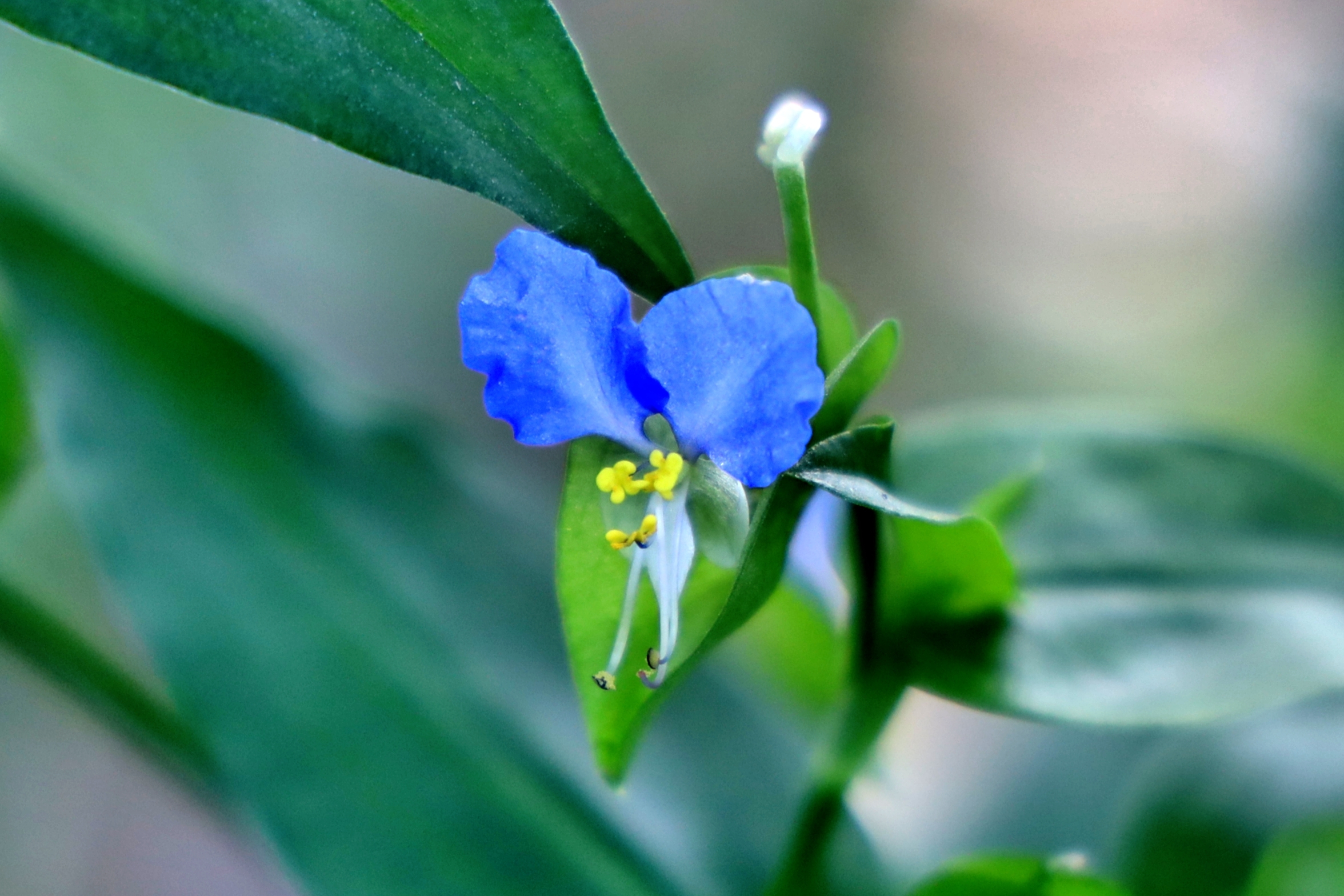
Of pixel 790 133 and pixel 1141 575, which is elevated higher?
pixel 1141 575

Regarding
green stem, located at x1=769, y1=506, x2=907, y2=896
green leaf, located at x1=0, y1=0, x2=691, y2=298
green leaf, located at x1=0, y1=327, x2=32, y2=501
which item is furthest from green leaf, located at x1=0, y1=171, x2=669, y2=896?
green leaf, located at x1=0, y1=0, x2=691, y2=298

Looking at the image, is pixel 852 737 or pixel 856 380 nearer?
pixel 856 380

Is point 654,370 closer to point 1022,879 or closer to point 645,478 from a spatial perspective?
point 645,478

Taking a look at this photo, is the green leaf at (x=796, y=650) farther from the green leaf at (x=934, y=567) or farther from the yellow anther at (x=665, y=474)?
the yellow anther at (x=665, y=474)

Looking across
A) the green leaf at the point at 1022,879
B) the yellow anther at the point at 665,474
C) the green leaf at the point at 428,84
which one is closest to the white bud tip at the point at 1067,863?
the green leaf at the point at 1022,879

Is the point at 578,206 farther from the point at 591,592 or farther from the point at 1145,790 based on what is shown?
the point at 1145,790

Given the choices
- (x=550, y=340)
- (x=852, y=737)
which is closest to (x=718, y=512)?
(x=550, y=340)
